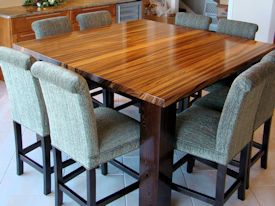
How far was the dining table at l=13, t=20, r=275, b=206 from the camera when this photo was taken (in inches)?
82.9

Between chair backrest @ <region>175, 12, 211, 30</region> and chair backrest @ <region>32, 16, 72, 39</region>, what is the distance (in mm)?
1150

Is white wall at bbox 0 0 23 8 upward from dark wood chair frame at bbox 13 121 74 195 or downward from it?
upward

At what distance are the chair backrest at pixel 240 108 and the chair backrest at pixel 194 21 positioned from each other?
5.14 feet

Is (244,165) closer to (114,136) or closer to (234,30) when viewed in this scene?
(114,136)

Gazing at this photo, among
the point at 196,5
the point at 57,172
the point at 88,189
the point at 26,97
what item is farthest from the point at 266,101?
the point at 196,5

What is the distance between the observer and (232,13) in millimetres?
5488

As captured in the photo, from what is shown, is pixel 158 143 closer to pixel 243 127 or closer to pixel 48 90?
pixel 243 127

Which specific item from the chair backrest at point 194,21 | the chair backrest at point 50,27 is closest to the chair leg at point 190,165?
the chair backrest at point 194,21

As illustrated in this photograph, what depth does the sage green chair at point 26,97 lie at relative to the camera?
226 centimetres

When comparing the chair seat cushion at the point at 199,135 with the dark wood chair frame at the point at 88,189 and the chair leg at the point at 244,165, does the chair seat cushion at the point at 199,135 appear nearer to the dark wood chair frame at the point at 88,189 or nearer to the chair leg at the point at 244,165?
the chair leg at the point at 244,165

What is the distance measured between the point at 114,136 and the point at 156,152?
0.85 feet

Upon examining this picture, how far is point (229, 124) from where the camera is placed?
6.75ft

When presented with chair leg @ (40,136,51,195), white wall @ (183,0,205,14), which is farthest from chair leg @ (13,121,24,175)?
white wall @ (183,0,205,14)

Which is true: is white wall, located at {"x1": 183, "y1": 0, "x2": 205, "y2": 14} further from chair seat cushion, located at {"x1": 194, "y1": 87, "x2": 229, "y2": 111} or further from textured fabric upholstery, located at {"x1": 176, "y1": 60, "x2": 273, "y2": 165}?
textured fabric upholstery, located at {"x1": 176, "y1": 60, "x2": 273, "y2": 165}
